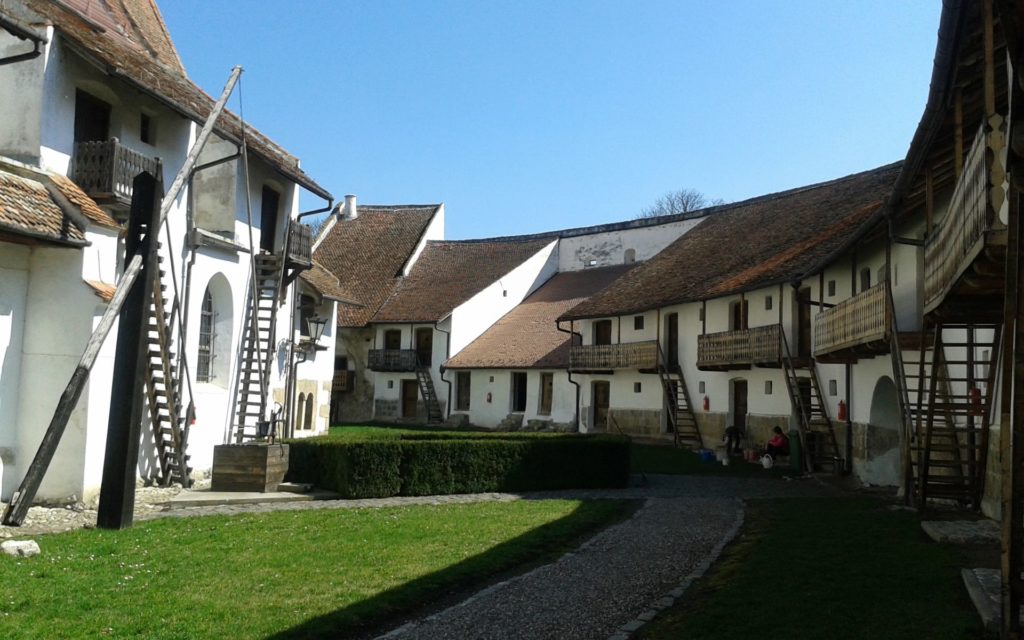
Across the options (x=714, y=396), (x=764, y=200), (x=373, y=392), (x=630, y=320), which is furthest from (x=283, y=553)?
(x=373, y=392)

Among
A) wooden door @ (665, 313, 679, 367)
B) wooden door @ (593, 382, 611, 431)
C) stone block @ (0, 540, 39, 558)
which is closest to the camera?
stone block @ (0, 540, 39, 558)

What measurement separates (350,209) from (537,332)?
1601 cm

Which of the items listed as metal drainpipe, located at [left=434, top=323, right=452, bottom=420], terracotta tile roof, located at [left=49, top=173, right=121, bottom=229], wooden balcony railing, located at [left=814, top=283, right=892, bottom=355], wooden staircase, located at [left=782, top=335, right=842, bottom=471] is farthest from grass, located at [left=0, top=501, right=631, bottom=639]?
metal drainpipe, located at [left=434, top=323, right=452, bottom=420]

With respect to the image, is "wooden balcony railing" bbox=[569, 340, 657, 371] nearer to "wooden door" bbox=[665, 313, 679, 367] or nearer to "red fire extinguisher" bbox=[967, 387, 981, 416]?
"wooden door" bbox=[665, 313, 679, 367]

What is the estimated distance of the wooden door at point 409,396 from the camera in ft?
150

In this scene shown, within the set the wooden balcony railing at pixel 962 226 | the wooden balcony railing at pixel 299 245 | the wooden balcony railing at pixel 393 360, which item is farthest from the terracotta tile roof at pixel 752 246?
the wooden balcony railing at pixel 299 245

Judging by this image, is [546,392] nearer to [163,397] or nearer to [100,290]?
[163,397]

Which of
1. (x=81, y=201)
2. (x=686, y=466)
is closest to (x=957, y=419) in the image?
(x=686, y=466)

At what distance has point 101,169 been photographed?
51.4 ft

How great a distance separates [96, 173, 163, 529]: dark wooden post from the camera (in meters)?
11.9

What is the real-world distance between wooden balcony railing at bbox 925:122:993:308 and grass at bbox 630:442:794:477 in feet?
39.2

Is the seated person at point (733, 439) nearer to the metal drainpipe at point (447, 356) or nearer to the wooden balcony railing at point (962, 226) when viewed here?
the wooden balcony railing at point (962, 226)

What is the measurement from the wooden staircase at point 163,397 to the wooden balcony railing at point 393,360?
26829 millimetres

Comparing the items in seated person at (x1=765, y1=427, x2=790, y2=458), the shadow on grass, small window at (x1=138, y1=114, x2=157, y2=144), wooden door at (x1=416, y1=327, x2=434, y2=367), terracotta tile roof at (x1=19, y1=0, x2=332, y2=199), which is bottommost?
the shadow on grass
